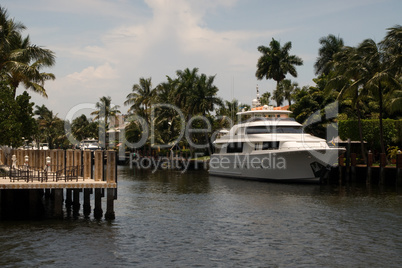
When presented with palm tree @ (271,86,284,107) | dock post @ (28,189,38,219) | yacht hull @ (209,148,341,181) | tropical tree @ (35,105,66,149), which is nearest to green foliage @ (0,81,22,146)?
dock post @ (28,189,38,219)

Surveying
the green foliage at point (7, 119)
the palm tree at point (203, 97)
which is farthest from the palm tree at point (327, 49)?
the green foliage at point (7, 119)

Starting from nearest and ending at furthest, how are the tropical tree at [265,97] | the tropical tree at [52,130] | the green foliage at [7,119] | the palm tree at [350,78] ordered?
the green foliage at [7,119]
the palm tree at [350,78]
the tropical tree at [265,97]
the tropical tree at [52,130]

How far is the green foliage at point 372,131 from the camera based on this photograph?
48531 mm

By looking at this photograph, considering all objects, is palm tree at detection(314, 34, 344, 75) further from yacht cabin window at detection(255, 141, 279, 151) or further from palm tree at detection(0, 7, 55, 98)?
palm tree at detection(0, 7, 55, 98)

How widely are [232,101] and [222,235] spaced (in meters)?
45.5

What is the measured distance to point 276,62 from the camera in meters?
80.5

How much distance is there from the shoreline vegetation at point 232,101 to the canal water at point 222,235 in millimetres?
11541

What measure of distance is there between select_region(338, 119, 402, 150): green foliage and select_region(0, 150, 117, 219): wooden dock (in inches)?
1210

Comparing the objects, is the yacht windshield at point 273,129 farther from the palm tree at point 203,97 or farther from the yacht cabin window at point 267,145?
the palm tree at point 203,97

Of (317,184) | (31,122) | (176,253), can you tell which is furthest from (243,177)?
(176,253)

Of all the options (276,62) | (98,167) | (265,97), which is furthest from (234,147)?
(265,97)

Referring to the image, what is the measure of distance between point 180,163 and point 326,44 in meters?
28.5

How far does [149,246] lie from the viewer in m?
19.4

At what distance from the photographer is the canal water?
57.3 ft
